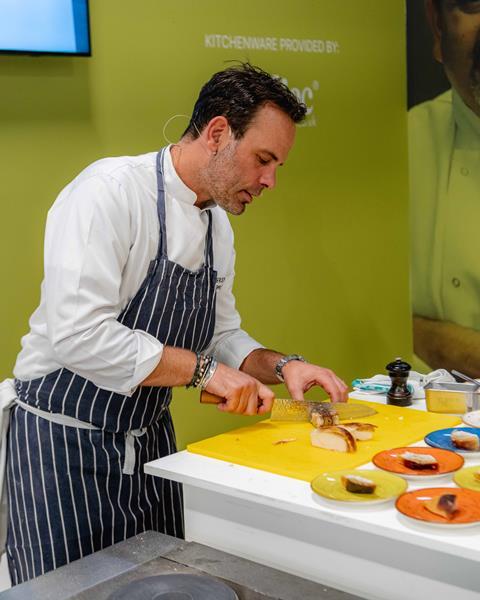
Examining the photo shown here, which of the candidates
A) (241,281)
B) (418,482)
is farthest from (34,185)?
(418,482)

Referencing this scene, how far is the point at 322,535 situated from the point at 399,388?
72 cm

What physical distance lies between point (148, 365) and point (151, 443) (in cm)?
38

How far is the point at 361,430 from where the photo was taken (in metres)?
1.83

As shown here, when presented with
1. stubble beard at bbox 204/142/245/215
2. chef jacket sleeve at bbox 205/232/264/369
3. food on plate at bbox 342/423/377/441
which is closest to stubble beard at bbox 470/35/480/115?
chef jacket sleeve at bbox 205/232/264/369

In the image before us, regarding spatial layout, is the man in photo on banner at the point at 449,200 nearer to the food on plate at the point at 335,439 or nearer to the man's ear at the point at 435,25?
the man's ear at the point at 435,25

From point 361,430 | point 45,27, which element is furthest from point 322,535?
point 45,27

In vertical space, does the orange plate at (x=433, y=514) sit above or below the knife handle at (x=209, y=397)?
below

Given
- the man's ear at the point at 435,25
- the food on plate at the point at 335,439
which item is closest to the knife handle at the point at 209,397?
the food on plate at the point at 335,439

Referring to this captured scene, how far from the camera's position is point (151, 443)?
6.83 ft

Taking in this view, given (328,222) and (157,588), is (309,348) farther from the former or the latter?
(157,588)

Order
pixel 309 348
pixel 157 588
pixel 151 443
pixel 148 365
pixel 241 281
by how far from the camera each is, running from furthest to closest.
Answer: pixel 309 348
pixel 241 281
pixel 151 443
pixel 148 365
pixel 157 588

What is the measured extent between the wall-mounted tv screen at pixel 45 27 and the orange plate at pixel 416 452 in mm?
2167

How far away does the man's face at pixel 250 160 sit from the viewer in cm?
195

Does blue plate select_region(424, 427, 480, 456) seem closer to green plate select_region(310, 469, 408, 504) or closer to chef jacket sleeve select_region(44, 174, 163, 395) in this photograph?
green plate select_region(310, 469, 408, 504)
